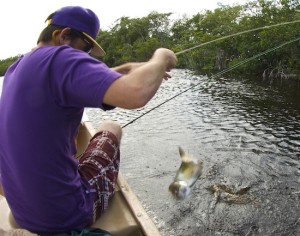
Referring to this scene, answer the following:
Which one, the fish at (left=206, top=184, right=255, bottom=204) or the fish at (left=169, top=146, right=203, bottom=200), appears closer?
the fish at (left=169, top=146, right=203, bottom=200)

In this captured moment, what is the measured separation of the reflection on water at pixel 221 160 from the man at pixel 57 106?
362 centimetres

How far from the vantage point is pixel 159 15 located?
186 ft

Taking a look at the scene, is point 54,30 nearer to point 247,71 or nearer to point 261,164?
point 261,164

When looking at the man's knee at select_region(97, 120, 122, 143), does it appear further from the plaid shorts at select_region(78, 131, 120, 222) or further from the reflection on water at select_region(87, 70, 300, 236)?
the reflection on water at select_region(87, 70, 300, 236)

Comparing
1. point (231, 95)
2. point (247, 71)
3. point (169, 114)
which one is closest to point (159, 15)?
point (247, 71)

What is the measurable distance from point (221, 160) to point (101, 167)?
19.7 ft

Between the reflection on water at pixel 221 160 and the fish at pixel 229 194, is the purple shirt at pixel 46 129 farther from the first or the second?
the fish at pixel 229 194

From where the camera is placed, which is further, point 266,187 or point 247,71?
point 247,71

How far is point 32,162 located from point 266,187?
19.5ft

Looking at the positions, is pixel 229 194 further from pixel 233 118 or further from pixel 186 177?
pixel 233 118

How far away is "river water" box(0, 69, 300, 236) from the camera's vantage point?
5.89 m

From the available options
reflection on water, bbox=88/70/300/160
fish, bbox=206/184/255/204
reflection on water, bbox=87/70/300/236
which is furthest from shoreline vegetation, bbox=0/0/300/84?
fish, bbox=206/184/255/204

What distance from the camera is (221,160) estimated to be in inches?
340

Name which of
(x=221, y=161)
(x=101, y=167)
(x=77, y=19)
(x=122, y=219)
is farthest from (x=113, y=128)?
(x=221, y=161)
